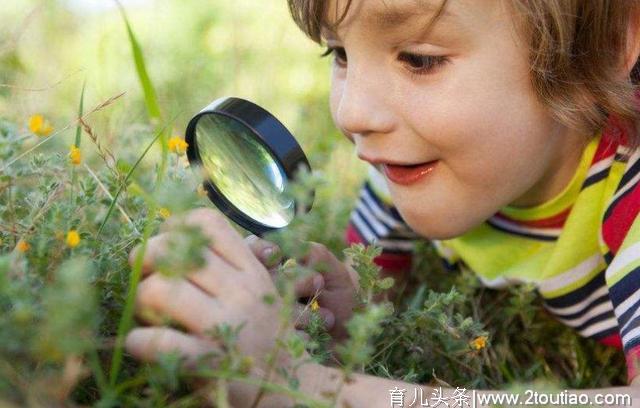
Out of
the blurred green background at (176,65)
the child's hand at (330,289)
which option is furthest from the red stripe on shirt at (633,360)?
the blurred green background at (176,65)

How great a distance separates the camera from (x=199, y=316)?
1.48 metres

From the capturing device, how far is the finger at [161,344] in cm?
140

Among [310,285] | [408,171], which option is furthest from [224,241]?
[408,171]

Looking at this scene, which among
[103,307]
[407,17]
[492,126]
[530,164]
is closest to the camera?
[103,307]

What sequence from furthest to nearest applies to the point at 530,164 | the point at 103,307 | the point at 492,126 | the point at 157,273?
the point at 530,164
the point at 492,126
the point at 103,307
the point at 157,273

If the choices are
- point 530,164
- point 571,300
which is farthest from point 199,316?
point 571,300

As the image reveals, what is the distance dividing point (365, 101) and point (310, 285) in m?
0.40

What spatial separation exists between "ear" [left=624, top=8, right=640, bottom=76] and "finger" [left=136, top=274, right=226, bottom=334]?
3.86ft

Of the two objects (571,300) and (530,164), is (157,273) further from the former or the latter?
(571,300)

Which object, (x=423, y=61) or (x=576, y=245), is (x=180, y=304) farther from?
(x=576, y=245)

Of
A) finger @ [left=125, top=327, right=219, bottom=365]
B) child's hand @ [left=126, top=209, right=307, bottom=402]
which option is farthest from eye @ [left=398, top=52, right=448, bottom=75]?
finger @ [left=125, top=327, right=219, bottom=365]

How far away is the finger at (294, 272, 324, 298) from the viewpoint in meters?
1.91

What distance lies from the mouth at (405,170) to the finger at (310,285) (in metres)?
0.31

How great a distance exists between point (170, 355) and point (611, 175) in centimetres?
135
